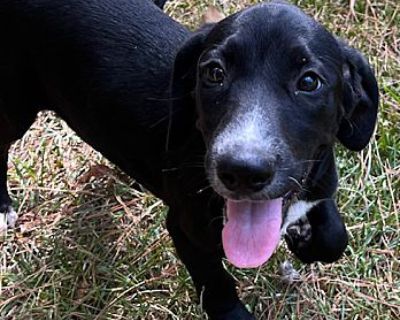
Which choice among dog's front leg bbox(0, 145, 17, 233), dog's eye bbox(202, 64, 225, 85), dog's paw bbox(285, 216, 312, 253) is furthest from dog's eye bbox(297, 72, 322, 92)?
dog's front leg bbox(0, 145, 17, 233)

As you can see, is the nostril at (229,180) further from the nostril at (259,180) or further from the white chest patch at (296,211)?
the white chest patch at (296,211)

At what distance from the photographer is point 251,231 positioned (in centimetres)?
279

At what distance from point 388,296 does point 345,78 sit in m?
1.04

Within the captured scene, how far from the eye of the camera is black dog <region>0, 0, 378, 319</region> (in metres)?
2.61

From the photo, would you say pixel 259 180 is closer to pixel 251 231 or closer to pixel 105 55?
pixel 251 231

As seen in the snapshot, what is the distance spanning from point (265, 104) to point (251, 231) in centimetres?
42

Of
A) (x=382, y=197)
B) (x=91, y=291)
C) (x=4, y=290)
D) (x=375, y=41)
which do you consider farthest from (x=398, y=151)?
(x=4, y=290)

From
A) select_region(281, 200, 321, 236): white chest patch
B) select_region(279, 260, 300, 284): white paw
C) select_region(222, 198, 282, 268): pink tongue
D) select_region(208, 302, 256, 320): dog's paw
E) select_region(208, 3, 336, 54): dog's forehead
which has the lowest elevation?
select_region(279, 260, 300, 284): white paw

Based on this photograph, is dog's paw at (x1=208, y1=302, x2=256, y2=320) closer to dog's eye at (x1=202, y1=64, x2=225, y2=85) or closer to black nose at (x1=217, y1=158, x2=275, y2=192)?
black nose at (x1=217, y1=158, x2=275, y2=192)

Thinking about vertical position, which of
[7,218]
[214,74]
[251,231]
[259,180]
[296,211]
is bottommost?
[7,218]

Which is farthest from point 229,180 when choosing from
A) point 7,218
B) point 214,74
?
point 7,218

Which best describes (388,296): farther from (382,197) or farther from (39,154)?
(39,154)

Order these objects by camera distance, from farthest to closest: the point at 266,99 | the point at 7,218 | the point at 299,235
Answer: the point at 7,218
the point at 299,235
the point at 266,99

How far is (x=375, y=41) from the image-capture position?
444cm
